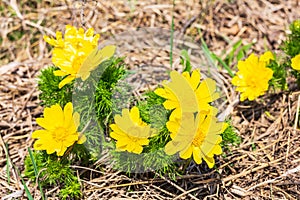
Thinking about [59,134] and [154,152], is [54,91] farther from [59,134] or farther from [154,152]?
[154,152]

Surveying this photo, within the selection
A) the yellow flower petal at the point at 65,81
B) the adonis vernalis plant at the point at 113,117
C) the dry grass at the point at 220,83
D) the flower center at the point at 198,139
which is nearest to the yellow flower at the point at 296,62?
the dry grass at the point at 220,83

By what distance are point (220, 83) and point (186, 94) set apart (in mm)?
810

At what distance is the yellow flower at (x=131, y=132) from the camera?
Answer: 1.86 m

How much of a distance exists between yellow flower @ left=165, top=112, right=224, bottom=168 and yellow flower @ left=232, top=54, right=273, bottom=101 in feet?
1.77

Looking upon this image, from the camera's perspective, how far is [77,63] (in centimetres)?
191

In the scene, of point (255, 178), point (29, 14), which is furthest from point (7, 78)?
point (255, 178)

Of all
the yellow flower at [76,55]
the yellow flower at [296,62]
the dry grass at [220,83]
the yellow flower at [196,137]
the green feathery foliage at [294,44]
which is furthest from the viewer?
the green feathery foliage at [294,44]

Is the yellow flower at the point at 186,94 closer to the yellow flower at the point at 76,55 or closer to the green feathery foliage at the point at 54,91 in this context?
the yellow flower at the point at 76,55

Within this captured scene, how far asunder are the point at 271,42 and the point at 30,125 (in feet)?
5.11

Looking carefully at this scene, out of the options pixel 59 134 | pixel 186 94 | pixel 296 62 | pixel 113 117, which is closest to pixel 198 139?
pixel 186 94

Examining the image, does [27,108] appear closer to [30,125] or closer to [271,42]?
[30,125]

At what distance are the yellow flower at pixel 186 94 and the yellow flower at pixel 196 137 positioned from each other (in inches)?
1.2

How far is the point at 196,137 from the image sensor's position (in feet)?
5.99

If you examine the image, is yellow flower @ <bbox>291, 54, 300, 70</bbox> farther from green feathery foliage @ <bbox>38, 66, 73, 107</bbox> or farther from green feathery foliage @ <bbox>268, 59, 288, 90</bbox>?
green feathery foliage @ <bbox>38, 66, 73, 107</bbox>
